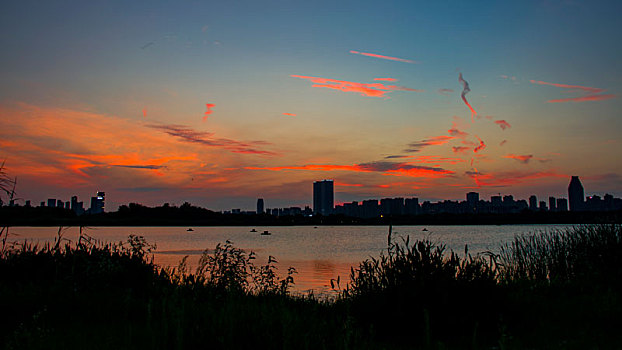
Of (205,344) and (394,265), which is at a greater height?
(394,265)

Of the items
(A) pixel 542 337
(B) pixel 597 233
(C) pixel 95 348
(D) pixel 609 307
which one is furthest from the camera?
(B) pixel 597 233

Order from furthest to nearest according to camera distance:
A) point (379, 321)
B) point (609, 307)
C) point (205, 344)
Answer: point (609, 307), point (379, 321), point (205, 344)

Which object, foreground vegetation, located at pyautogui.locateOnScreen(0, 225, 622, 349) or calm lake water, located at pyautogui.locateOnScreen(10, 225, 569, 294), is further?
calm lake water, located at pyautogui.locateOnScreen(10, 225, 569, 294)

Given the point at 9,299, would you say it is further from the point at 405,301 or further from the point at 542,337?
the point at 542,337

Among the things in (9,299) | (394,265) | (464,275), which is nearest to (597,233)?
(464,275)

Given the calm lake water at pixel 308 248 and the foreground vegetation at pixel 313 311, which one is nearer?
the foreground vegetation at pixel 313 311

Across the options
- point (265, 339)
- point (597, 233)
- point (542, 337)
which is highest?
point (597, 233)

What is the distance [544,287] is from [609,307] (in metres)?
3.95

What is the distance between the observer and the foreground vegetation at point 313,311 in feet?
22.7

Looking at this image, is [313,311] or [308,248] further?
[308,248]

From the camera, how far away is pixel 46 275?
1379cm

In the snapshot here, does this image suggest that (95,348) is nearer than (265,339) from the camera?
No

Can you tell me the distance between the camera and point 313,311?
8.84 meters

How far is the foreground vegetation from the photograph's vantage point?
6.93m
